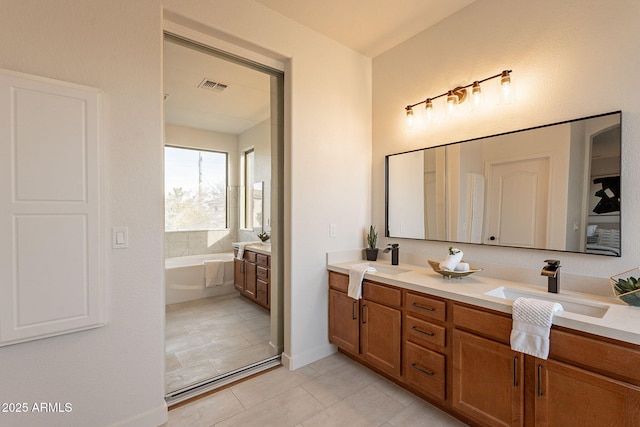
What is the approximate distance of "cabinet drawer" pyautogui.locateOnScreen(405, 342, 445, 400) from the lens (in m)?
1.88

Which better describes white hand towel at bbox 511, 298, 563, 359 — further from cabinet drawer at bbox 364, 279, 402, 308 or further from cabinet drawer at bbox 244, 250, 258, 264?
cabinet drawer at bbox 244, 250, 258, 264

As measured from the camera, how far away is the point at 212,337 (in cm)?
268

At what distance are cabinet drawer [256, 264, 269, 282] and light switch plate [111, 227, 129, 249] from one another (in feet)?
4.25

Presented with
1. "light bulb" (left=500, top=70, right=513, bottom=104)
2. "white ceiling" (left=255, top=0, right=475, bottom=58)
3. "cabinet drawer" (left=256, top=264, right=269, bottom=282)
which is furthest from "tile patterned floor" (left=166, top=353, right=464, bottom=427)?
"white ceiling" (left=255, top=0, right=475, bottom=58)

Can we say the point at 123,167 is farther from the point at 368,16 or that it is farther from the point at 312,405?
the point at 368,16

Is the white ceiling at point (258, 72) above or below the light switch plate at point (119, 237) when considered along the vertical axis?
above

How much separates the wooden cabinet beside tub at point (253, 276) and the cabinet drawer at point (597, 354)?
213 cm

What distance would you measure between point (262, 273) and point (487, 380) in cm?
197

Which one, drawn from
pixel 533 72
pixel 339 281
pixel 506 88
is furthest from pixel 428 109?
pixel 339 281

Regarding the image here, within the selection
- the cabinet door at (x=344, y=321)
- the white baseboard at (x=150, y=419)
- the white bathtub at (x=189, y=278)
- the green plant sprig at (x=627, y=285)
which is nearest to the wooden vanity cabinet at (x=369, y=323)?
the cabinet door at (x=344, y=321)

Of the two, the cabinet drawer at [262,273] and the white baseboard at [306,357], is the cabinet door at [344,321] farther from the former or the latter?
the cabinet drawer at [262,273]

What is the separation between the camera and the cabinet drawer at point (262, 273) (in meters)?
2.82

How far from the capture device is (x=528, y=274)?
6.59 ft

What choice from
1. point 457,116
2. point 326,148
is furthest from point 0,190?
point 457,116
